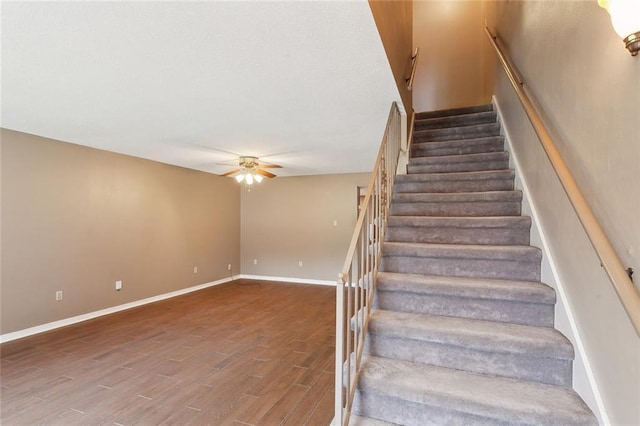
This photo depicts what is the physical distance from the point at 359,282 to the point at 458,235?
1.16 m

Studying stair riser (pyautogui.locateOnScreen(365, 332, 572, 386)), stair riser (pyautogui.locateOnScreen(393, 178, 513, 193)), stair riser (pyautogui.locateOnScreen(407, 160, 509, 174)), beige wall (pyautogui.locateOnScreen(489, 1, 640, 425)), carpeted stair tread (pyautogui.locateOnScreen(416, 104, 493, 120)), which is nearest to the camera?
beige wall (pyautogui.locateOnScreen(489, 1, 640, 425))

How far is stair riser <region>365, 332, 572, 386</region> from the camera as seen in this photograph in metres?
1.61

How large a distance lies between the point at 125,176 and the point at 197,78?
10.6 feet

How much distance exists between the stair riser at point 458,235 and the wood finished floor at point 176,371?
1369mm

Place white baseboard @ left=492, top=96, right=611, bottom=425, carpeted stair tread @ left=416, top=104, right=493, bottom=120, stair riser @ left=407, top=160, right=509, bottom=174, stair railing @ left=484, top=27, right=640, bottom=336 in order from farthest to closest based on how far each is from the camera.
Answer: carpeted stair tread @ left=416, top=104, right=493, bottom=120 → stair riser @ left=407, top=160, right=509, bottom=174 → white baseboard @ left=492, top=96, right=611, bottom=425 → stair railing @ left=484, top=27, right=640, bottom=336

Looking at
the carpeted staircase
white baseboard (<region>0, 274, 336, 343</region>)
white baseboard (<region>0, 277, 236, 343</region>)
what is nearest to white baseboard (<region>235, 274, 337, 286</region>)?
white baseboard (<region>0, 274, 336, 343</region>)

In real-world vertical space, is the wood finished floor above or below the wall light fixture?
below

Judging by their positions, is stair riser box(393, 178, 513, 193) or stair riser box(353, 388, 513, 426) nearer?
stair riser box(353, 388, 513, 426)

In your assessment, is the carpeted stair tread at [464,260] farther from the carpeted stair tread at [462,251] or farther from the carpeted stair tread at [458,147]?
the carpeted stair tread at [458,147]

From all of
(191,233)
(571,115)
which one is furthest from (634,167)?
(191,233)

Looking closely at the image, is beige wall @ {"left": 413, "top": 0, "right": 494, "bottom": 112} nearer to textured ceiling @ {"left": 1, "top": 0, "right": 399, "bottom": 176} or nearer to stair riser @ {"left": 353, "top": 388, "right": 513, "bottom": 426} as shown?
textured ceiling @ {"left": 1, "top": 0, "right": 399, "bottom": 176}

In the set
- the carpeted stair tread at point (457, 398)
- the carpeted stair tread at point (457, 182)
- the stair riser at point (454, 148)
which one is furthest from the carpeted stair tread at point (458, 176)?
the carpeted stair tread at point (457, 398)

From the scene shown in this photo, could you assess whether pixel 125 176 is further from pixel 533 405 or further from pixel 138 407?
pixel 533 405

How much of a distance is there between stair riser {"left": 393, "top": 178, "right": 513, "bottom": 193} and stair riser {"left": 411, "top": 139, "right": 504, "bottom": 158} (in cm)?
66
